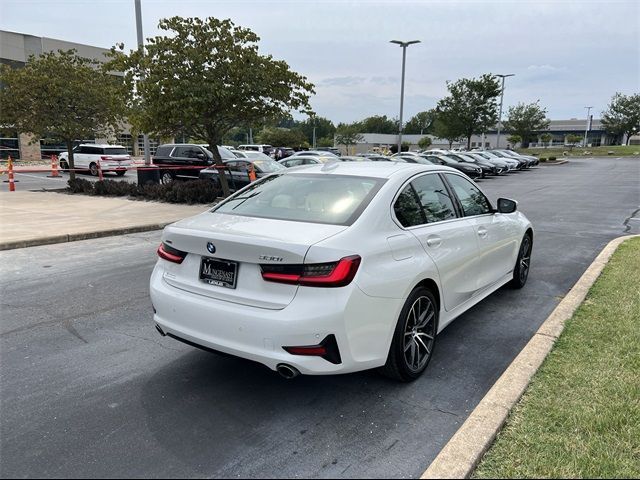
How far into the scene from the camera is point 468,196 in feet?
16.1

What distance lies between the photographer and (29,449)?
2.83m

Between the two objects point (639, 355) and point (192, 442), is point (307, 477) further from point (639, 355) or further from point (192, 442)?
point (639, 355)

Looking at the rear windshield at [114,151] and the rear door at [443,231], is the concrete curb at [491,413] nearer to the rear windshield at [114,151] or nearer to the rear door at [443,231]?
the rear door at [443,231]

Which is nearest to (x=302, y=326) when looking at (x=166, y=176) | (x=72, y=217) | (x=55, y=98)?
(x=72, y=217)

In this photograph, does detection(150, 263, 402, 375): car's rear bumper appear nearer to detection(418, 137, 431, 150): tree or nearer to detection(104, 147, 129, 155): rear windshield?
detection(104, 147, 129, 155): rear windshield

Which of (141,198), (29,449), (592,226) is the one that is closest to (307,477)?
(29,449)

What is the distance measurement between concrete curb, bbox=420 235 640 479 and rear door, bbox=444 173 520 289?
28.8 inches

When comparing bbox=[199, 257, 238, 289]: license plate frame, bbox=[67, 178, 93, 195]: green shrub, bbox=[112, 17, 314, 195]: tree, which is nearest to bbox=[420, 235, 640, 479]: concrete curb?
bbox=[199, 257, 238, 289]: license plate frame

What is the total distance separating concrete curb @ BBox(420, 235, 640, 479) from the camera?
2.56 metres

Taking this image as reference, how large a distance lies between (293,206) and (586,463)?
8.27ft

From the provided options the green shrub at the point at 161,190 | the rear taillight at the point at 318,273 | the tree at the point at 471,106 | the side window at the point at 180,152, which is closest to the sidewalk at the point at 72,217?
the green shrub at the point at 161,190

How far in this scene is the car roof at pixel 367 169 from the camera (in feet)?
13.4

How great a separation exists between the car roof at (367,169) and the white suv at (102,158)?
24.5 meters

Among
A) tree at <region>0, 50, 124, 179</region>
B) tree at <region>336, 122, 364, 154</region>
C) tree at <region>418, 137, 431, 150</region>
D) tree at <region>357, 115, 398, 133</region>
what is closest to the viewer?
tree at <region>0, 50, 124, 179</region>
